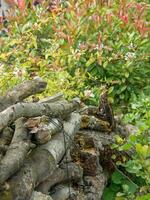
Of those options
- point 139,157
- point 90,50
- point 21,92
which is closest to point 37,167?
point 21,92

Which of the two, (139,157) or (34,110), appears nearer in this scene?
(34,110)

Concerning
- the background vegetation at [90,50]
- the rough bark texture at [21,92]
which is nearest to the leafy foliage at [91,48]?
the background vegetation at [90,50]

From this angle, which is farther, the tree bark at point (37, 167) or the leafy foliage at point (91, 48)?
the leafy foliage at point (91, 48)

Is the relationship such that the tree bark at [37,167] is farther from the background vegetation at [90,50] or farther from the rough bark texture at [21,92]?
the background vegetation at [90,50]

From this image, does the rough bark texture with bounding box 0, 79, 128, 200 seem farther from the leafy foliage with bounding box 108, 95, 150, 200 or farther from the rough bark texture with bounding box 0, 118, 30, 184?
the leafy foliage with bounding box 108, 95, 150, 200

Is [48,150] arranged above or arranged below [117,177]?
above

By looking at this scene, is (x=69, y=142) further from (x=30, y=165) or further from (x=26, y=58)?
(x=26, y=58)

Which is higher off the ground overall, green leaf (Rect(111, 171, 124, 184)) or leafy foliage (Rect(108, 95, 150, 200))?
leafy foliage (Rect(108, 95, 150, 200))

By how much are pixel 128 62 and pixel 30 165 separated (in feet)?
12.9

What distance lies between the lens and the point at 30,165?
330 cm

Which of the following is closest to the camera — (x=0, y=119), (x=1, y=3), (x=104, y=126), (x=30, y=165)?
(x=0, y=119)

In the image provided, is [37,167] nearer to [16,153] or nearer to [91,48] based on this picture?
[16,153]

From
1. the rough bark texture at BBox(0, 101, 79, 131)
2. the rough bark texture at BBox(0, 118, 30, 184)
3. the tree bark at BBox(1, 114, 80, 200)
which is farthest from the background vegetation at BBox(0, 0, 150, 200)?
the rough bark texture at BBox(0, 118, 30, 184)

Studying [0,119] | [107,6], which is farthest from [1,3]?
[0,119]
